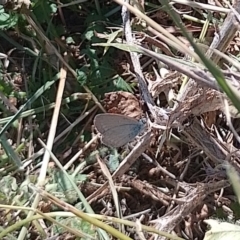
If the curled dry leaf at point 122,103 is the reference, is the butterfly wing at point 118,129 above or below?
above

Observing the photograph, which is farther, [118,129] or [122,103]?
[122,103]

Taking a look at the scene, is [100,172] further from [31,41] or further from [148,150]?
[31,41]

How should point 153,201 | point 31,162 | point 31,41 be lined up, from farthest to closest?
1. point 31,41
2. point 31,162
3. point 153,201

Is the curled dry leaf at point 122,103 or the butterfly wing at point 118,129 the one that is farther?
the curled dry leaf at point 122,103

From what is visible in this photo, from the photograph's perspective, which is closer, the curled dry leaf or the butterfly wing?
the butterfly wing

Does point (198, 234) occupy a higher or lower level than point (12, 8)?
lower

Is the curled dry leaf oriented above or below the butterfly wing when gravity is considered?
below

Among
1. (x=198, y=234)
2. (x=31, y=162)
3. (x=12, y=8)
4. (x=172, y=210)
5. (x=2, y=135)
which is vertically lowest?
(x=198, y=234)

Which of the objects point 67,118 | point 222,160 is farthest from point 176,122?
point 67,118
